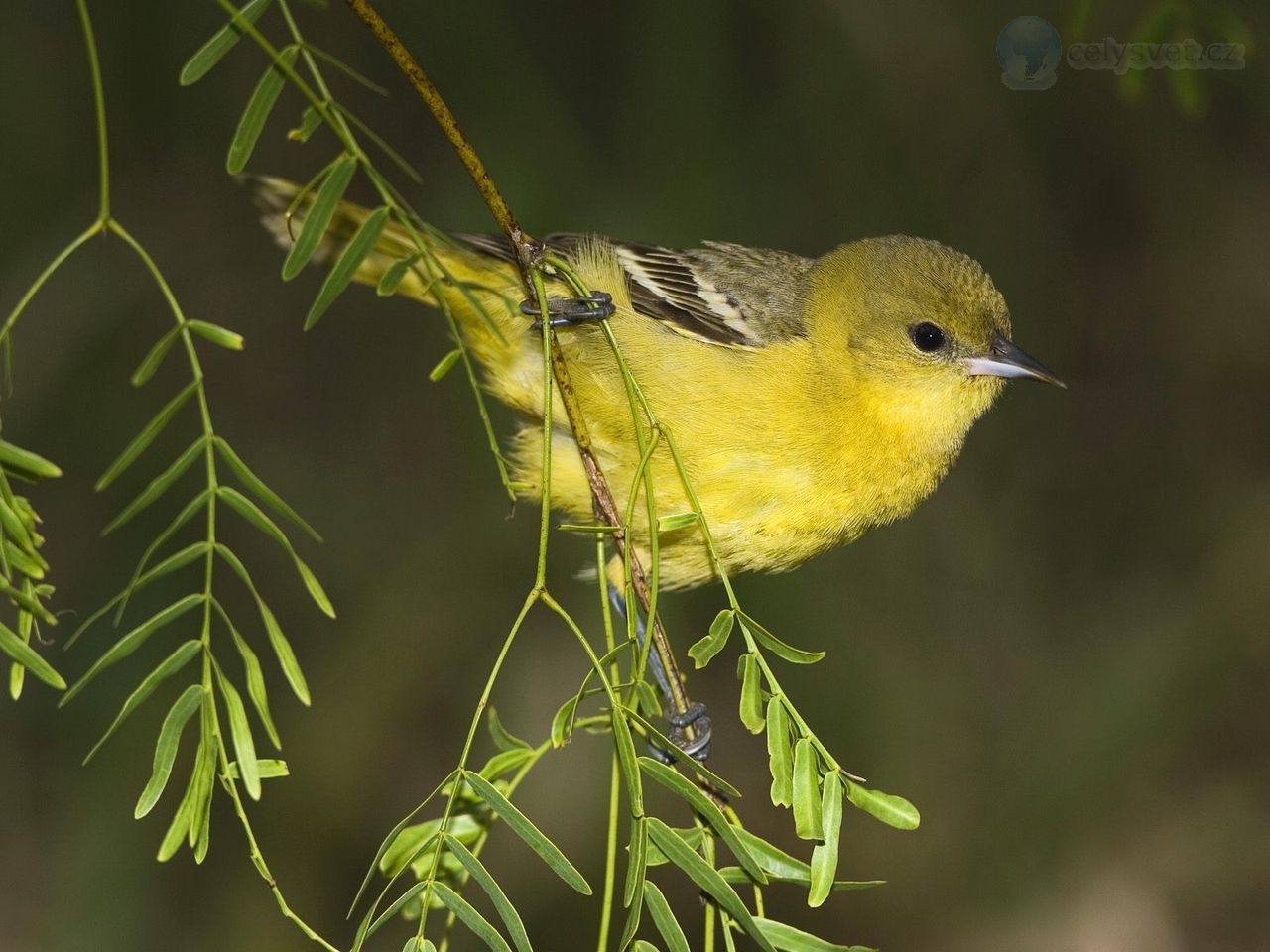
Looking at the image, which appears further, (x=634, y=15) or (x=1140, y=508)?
(x=1140, y=508)

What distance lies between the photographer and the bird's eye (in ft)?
11.0

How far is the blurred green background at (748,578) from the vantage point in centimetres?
482

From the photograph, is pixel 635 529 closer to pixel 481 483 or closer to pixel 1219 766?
pixel 481 483

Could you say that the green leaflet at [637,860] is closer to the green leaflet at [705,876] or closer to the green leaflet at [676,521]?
the green leaflet at [705,876]

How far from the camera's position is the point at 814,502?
3111mm

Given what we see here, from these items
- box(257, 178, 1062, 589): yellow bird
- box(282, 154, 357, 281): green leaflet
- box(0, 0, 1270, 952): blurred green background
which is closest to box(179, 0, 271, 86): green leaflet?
box(282, 154, 357, 281): green leaflet

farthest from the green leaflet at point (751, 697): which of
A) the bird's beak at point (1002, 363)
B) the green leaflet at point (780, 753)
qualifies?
the bird's beak at point (1002, 363)

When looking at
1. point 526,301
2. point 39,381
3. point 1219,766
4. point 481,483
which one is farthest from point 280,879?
Answer: point 1219,766

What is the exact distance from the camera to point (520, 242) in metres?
1.98

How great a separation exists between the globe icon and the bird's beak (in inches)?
29.5

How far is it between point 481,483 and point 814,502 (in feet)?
7.54

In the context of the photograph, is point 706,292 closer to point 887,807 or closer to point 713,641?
point 713,641

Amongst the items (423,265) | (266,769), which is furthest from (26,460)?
(423,265)

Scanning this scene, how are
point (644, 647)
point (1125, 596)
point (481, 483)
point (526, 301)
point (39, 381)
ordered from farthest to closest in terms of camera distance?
point (1125, 596) → point (481, 483) → point (39, 381) → point (526, 301) → point (644, 647)
